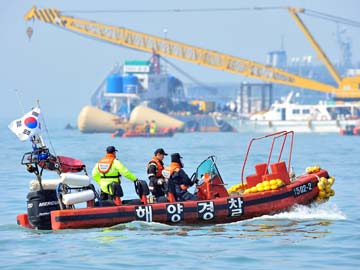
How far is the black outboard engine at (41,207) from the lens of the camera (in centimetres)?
1906

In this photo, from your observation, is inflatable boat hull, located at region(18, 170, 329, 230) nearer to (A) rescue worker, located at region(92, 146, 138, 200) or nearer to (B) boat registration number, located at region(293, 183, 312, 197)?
(B) boat registration number, located at region(293, 183, 312, 197)

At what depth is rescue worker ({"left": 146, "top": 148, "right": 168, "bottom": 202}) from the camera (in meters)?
20.0

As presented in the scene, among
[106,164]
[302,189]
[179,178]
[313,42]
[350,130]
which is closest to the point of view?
[106,164]

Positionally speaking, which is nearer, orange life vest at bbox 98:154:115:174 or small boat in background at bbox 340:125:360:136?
orange life vest at bbox 98:154:115:174

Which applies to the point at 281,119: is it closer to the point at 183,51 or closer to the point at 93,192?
the point at 183,51

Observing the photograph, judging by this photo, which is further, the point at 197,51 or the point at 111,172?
the point at 197,51

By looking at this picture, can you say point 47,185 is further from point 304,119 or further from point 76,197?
point 304,119

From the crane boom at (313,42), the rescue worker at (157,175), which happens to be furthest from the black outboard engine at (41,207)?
the crane boom at (313,42)

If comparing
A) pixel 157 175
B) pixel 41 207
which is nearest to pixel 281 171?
pixel 157 175

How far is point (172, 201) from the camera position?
19938 mm

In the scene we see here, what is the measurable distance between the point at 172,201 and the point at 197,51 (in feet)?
308

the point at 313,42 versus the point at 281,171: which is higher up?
the point at 313,42

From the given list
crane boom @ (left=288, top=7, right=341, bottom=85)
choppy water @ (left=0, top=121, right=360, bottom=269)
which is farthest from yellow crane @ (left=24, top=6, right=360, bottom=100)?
choppy water @ (left=0, top=121, right=360, bottom=269)

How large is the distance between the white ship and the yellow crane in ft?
21.6
